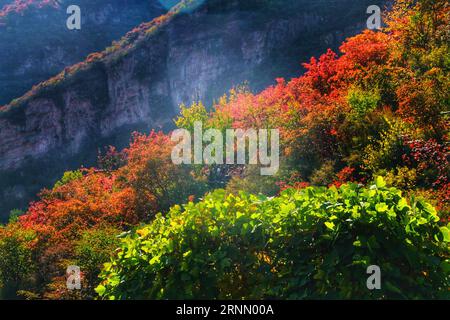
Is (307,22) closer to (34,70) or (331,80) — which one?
(331,80)

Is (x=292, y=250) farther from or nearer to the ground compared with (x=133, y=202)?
nearer to the ground

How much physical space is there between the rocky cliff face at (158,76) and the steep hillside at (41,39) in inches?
780

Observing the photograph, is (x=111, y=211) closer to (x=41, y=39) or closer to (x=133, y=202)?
(x=133, y=202)

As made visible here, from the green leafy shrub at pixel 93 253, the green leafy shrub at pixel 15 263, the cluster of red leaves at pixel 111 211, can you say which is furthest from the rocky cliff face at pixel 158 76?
the green leafy shrub at pixel 93 253

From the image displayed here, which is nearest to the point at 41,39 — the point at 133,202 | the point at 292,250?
the point at 133,202

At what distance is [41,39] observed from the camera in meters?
101

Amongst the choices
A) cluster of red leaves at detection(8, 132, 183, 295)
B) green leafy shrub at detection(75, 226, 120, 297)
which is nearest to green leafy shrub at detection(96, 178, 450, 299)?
green leafy shrub at detection(75, 226, 120, 297)

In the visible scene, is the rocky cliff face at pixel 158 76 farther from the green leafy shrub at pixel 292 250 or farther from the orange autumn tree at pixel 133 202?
the green leafy shrub at pixel 292 250

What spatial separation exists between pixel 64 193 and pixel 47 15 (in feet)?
314

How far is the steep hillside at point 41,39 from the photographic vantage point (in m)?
93.8

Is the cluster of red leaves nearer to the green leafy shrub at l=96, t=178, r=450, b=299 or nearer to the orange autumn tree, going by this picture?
the orange autumn tree

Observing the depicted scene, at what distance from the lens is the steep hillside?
9375 centimetres

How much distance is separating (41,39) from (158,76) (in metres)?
45.0
